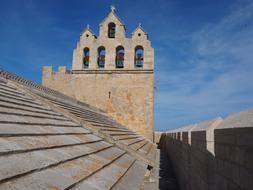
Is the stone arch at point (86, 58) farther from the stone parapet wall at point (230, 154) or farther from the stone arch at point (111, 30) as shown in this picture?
the stone parapet wall at point (230, 154)

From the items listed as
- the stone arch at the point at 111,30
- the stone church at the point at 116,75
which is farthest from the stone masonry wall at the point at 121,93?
the stone arch at the point at 111,30

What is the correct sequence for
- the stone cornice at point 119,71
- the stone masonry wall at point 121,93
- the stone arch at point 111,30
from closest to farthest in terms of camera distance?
the stone masonry wall at point 121,93, the stone cornice at point 119,71, the stone arch at point 111,30

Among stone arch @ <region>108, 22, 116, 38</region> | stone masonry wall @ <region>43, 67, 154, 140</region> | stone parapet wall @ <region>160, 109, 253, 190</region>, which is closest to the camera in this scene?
stone parapet wall @ <region>160, 109, 253, 190</region>

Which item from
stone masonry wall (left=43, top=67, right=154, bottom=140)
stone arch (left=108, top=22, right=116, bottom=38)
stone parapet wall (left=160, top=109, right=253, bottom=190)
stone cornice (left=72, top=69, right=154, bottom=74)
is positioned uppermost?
stone arch (left=108, top=22, right=116, bottom=38)

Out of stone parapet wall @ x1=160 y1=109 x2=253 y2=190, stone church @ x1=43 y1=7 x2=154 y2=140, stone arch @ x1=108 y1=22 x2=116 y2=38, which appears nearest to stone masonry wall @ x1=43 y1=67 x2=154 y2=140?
stone church @ x1=43 y1=7 x2=154 y2=140

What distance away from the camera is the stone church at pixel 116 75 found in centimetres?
1819

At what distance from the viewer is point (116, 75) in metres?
18.6

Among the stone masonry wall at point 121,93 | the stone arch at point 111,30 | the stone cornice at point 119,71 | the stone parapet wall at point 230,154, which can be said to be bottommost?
the stone parapet wall at point 230,154

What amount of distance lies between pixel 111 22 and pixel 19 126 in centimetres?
1694

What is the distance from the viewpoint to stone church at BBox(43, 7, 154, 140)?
18188mm

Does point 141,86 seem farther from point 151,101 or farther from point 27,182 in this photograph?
point 27,182

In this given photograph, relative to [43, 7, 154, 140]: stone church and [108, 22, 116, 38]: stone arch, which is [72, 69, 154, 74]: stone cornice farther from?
[108, 22, 116, 38]: stone arch

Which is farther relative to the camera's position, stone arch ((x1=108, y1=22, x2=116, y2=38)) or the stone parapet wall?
stone arch ((x1=108, y1=22, x2=116, y2=38))

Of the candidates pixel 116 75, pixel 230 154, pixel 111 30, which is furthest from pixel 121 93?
pixel 230 154
